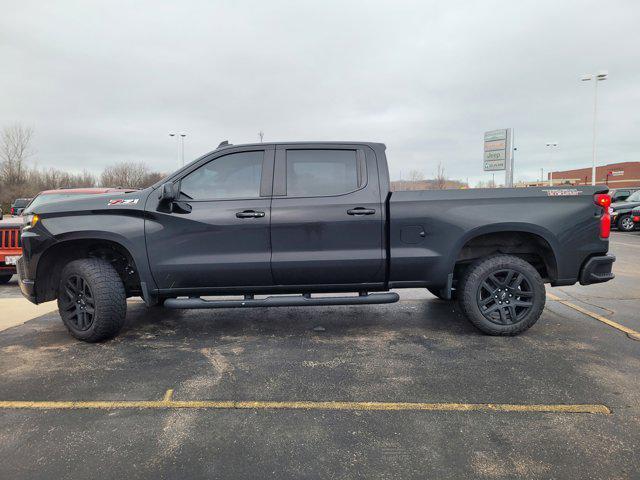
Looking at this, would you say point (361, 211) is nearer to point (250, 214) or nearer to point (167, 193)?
point (250, 214)

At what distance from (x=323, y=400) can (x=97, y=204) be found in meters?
2.90

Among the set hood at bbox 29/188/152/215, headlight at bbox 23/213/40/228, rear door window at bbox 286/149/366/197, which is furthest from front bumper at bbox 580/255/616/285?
headlight at bbox 23/213/40/228

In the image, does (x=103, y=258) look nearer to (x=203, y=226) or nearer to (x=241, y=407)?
(x=203, y=226)

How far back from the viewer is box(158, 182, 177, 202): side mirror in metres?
3.94

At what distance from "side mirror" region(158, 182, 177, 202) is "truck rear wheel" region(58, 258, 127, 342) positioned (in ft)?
3.04

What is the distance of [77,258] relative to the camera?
4438 mm

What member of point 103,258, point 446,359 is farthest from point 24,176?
point 446,359

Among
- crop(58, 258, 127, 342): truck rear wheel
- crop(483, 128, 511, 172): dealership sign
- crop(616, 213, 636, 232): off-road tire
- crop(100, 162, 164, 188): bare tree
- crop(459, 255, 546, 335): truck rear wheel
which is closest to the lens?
crop(58, 258, 127, 342): truck rear wheel

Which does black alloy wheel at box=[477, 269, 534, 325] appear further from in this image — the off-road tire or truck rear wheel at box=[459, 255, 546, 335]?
the off-road tire

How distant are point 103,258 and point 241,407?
8.02 ft

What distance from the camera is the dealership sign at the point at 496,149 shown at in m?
28.5

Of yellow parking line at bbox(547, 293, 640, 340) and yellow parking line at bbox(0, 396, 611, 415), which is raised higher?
yellow parking line at bbox(547, 293, 640, 340)

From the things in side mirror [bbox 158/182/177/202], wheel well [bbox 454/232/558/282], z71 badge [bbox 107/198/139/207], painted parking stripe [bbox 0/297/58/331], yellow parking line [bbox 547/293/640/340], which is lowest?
painted parking stripe [bbox 0/297/58/331]

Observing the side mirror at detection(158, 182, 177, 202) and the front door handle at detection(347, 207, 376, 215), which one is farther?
the front door handle at detection(347, 207, 376, 215)
